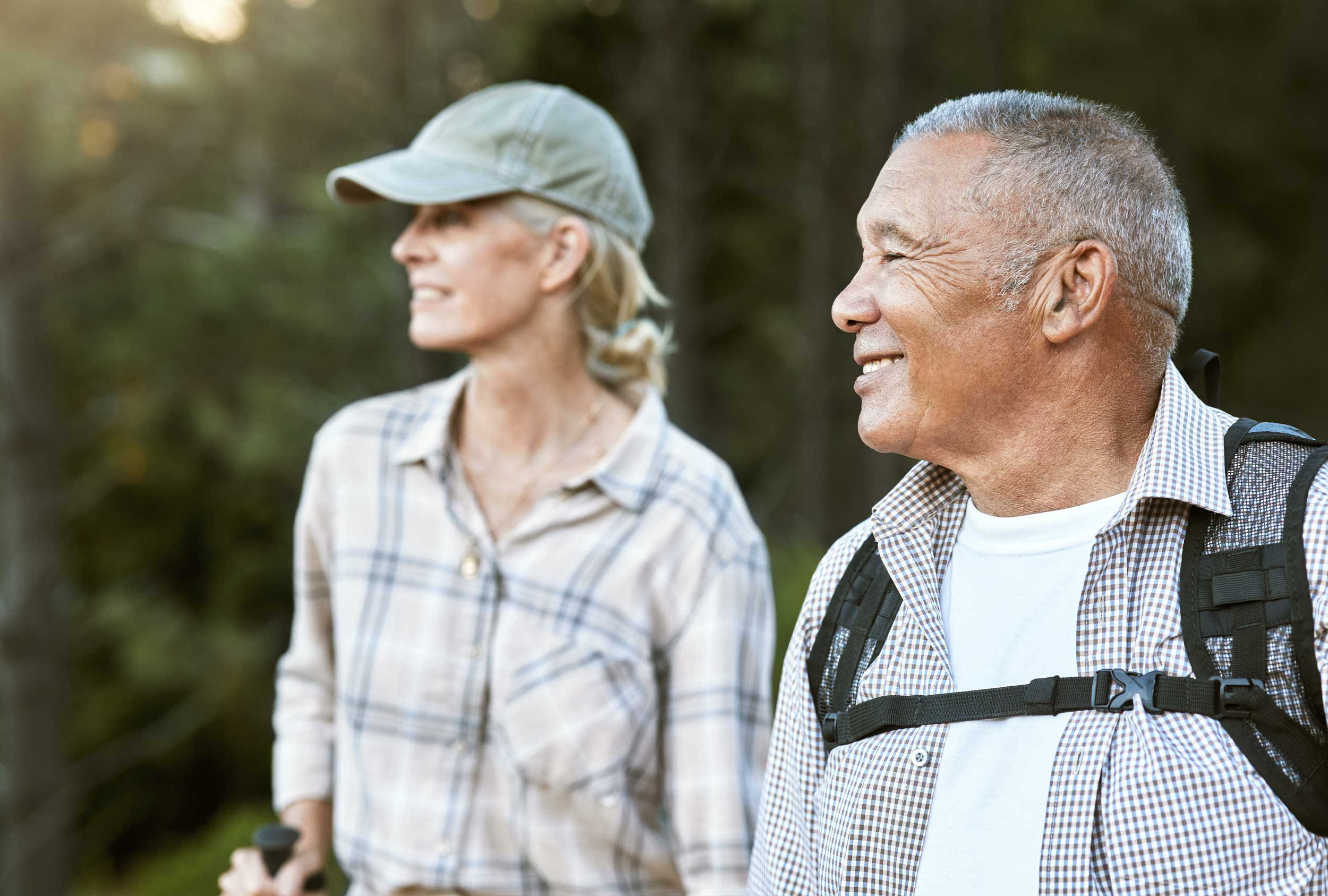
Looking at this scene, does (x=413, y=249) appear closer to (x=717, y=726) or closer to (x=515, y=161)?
(x=515, y=161)

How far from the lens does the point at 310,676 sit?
273cm

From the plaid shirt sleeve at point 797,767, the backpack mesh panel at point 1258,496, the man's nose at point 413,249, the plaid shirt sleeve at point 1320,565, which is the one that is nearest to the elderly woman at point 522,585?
the man's nose at point 413,249

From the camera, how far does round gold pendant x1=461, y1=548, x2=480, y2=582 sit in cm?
254

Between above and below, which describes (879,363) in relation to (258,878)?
above

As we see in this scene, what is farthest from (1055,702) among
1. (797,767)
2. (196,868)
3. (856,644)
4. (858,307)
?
(196,868)

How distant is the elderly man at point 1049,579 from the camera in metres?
1.40

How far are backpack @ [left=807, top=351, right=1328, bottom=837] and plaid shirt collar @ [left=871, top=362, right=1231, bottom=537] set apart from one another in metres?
0.03

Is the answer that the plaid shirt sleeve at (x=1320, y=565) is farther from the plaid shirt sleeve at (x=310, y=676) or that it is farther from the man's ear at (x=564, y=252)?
the plaid shirt sleeve at (x=310, y=676)

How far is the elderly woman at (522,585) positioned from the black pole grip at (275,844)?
26 millimetres

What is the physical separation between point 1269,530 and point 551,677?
1.35m

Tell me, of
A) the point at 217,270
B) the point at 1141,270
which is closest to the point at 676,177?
the point at 217,270

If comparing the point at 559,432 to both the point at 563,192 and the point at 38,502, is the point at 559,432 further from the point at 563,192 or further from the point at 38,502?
the point at 38,502

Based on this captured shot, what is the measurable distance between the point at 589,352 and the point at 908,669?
1292 mm

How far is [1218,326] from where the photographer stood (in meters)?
11.2
